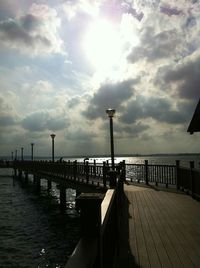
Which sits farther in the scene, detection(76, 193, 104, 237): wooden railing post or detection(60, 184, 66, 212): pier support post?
detection(60, 184, 66, 212): pier support post

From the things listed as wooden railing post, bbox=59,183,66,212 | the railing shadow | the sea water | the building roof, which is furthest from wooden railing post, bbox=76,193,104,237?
wooden railing post, bbox=59,183,66,212

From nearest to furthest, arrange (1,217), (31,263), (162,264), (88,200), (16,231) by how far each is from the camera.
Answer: (88,200)
(162,264)
(31,263)
(16,231)
(1,217)

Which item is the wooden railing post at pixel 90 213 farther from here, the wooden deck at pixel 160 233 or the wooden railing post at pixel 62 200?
the wooden railing post at pixel 62 200

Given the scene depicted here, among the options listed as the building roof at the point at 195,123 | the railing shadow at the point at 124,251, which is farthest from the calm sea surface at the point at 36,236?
the building roof at the point at 195,123

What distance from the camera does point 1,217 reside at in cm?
2233

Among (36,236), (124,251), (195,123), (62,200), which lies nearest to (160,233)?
→ (124,251)

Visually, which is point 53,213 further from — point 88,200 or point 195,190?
point 88,200

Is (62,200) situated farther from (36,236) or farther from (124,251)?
(124,251)

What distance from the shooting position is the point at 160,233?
8.02m

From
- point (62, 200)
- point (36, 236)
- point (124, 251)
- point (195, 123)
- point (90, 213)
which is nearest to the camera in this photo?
point (90, 213)

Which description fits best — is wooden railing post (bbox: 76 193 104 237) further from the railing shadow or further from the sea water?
the sea water

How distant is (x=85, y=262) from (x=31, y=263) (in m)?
10.4

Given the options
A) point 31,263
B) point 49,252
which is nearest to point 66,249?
point 49,252

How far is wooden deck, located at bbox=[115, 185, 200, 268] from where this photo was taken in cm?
608
